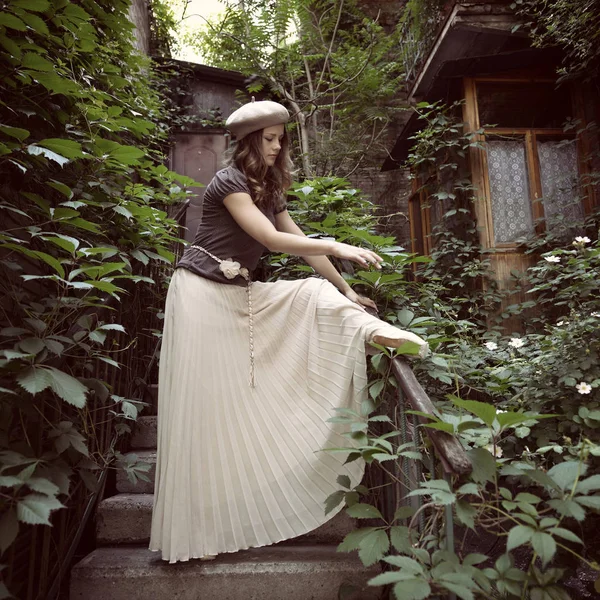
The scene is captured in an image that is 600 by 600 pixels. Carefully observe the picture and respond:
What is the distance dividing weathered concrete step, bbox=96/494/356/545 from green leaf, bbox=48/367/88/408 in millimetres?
977

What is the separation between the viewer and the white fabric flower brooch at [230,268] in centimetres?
194

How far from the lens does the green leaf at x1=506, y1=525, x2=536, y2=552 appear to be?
3.06 ft

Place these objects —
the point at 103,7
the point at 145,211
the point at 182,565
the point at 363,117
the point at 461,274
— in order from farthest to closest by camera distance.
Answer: the point at 363,117, the point at 461,274, the point at 103,7, the point at 145,211, the point at 182,565

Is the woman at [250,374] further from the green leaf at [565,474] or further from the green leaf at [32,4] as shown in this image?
the green leaf at [32,4]

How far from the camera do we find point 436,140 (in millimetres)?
5559

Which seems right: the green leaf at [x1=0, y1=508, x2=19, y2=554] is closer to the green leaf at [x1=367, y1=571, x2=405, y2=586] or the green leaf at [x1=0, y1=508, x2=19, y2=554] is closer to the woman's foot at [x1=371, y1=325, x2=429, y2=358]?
the green leaf at [x1=367, y1=571, x2=405, y2=586]

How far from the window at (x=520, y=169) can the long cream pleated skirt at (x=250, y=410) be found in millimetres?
3944

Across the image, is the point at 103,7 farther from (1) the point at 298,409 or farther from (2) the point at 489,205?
(2) the point at 489,205

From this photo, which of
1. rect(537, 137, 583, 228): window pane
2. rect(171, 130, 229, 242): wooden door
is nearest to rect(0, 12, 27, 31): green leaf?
rect(537, 137, 583, 228): window pane

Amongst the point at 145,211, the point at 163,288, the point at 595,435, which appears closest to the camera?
the point at 595,435

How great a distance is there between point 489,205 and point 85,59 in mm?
4295

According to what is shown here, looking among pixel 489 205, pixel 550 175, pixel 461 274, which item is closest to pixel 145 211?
pixel 461 274

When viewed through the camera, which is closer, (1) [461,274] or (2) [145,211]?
(2) [145,211]

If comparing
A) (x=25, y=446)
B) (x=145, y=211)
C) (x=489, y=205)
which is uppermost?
(x=489, y=205)
